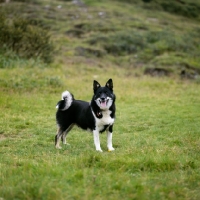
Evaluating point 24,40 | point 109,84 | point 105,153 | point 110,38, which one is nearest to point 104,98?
point 109,84

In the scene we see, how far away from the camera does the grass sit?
5719mm

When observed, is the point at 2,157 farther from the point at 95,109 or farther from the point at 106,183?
the point at 106,183

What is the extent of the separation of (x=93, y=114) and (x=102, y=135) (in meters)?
2.46

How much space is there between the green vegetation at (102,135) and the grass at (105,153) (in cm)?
2

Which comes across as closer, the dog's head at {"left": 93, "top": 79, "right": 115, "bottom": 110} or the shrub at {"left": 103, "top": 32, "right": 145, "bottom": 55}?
the dog's head at {"left": 93, "top": 79, "right": 115, "bottom": 110}

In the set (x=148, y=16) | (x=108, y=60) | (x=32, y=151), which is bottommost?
(x=148, y=16)

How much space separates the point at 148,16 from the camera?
2606 inches

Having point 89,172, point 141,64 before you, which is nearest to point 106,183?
point 89,172

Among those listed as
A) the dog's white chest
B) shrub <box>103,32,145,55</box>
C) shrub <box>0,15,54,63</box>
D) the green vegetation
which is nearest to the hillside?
shrub <box>103,32,145,55</box>

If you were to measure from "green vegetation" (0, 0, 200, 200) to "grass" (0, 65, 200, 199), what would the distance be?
19mm

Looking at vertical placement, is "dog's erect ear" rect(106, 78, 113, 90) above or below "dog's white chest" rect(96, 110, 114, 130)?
above

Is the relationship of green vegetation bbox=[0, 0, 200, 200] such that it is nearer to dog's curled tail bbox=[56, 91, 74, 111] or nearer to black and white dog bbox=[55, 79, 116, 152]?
black and white dog bbox=[55, 79, 116, 152]

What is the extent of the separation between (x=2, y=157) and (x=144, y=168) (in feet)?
11.0

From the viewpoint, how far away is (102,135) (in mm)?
11250
